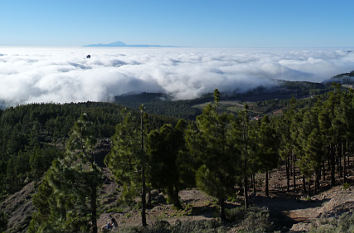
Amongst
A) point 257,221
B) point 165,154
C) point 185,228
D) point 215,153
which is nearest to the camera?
point 257,221

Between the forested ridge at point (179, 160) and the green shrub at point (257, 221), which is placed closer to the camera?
the forested ridge at point (179, 160)

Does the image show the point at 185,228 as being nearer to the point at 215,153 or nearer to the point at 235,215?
the point at 235,215

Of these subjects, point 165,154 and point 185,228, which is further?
point 165,154

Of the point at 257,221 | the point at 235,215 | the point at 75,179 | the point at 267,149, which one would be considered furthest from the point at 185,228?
the point at 267,149

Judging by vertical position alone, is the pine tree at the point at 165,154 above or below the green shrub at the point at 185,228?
above

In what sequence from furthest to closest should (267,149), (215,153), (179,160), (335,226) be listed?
(267,149)
(179,160)
(215,153)
(335,226)

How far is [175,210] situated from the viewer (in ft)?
92.8

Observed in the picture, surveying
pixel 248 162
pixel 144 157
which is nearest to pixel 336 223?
pixel 248 162

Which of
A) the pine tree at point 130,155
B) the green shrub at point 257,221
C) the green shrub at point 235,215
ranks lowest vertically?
the green shrub at point 235,215

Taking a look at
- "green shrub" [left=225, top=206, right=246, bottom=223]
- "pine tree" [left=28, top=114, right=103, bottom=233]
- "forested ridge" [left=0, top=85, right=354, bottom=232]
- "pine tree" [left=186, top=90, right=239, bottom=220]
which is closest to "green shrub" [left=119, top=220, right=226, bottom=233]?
"forested ridge" [left=0, top=85, right=354, bottom=232]

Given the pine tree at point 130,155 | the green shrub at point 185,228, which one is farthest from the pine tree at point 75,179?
the green shrub at point 185,228

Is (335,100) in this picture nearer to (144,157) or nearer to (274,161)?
(274,161)

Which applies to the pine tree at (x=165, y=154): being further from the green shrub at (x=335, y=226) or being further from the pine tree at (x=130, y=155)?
the green shrub at (x=335, y=226)

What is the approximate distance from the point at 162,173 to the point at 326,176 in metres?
26.3
